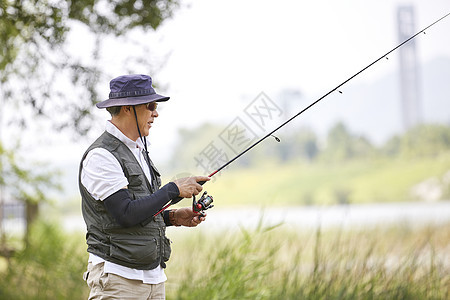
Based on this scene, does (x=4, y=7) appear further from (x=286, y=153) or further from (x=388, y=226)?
(x=286, y=153)

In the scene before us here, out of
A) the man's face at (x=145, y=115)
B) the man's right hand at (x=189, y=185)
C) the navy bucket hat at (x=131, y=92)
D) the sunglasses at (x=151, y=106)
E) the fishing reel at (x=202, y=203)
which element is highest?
the navy bucket hat at (x=131, y=92)

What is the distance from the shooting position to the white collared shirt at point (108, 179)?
5.54 ft

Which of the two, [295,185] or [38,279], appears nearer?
[38,279]

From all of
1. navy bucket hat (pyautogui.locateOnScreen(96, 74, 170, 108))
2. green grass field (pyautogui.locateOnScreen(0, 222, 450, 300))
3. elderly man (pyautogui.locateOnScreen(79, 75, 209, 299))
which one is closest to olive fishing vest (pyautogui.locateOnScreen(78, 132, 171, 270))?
elderly man (pyautogui.locateOnScreen(79, 75, 209, 299))

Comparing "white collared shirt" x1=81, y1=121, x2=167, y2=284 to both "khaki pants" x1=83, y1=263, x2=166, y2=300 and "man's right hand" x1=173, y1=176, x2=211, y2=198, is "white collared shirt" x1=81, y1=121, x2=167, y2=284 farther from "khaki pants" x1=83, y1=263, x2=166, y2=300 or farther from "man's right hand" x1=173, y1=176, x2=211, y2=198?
A: "man's right hand" x1=173, y1=176, x2=211, y2=198

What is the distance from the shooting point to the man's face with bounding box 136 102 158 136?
1.82 metres

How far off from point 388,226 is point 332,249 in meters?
4.06

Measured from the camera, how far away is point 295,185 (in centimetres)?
1769

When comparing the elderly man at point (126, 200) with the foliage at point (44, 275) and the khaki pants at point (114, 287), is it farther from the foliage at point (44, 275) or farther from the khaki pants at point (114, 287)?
the foliage at point (44, 275)

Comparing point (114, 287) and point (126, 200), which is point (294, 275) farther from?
point (126, 200)

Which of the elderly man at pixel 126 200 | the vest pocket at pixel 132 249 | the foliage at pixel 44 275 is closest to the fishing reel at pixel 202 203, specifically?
the elderly man at pixel 126 200

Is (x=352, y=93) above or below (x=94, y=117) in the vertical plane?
above

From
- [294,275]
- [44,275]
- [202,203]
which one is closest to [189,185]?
[202,203]

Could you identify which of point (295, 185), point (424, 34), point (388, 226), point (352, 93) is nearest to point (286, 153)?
point (295, 185)
